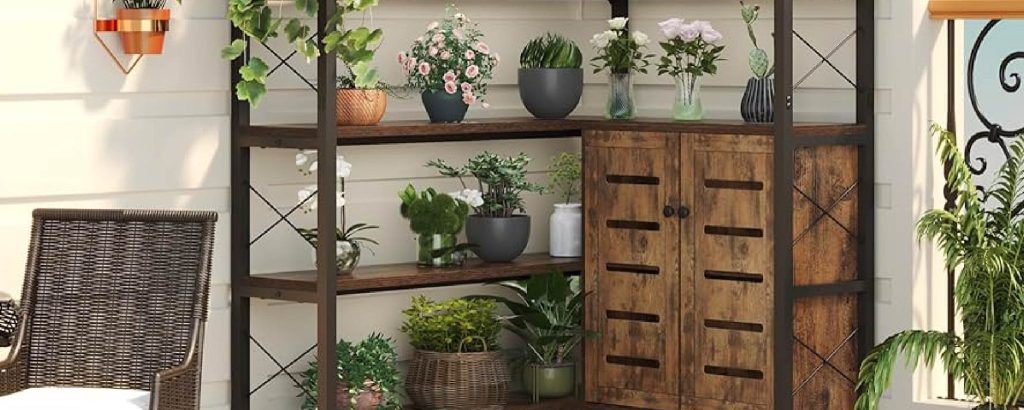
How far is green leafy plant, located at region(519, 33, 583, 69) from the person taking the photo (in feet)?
18.6

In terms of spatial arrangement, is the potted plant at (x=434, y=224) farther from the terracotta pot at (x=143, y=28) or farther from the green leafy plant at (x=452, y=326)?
the terracotta pot at (x=143, y=28)

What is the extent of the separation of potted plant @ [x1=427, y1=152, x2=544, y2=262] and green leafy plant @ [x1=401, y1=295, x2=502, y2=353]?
175mm

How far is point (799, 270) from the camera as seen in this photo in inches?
208

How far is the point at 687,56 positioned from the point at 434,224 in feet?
3.22

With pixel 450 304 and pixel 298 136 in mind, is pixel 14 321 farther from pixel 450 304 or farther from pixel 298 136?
pixel 450 304

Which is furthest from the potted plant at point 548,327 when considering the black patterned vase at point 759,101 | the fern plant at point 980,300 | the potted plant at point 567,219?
the fern plant at point 980,300

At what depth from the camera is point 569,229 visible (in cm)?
575

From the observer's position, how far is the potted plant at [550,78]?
563 cm

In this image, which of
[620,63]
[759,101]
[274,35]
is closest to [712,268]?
[759,101]

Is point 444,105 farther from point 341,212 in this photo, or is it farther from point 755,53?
point 755,53

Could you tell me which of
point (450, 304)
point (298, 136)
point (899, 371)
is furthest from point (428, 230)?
point (899, 371)

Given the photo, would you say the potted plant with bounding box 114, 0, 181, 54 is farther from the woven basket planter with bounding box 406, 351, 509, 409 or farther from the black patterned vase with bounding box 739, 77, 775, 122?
the black patterned vase with bounding box 739, 77, 775, 122

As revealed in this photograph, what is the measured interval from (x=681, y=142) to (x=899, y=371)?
3.14 ft

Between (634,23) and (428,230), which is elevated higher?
(634,23)
